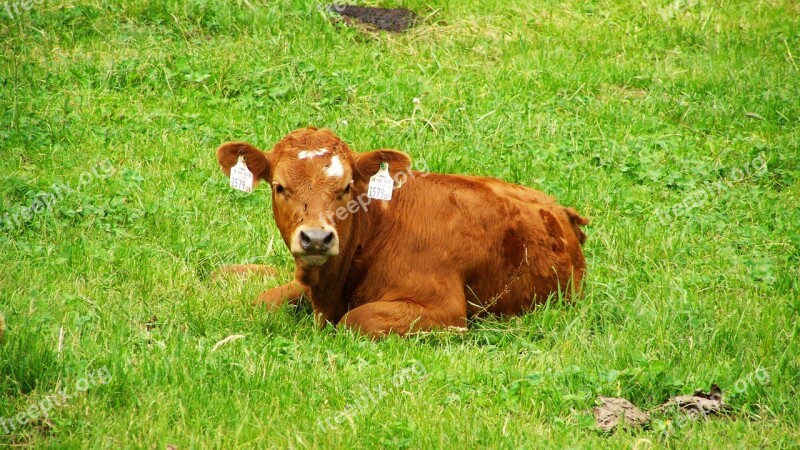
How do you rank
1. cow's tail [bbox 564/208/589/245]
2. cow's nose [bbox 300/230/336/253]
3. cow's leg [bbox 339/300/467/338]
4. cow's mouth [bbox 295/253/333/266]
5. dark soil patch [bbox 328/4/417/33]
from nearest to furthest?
cow's nose [bbox 300/230/336/253]
cow's mouth [bbox 295/253/333/266]
cow's leg [bbox 339/300/467/338]
cow's tail [bbox 564/208/589/245]
dark soil patch [bbox 328/4/417/33]

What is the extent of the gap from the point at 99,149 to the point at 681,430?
645cm

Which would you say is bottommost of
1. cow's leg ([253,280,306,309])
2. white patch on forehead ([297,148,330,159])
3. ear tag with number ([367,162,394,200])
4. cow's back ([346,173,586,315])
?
cow's leg ([253,280,306,309])

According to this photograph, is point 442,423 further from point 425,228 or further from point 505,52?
point 505,52

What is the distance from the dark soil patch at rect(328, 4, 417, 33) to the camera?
12.9 meters

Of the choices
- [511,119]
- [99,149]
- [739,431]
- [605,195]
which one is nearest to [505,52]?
[511,119]

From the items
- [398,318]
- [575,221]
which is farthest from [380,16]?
[398,318]

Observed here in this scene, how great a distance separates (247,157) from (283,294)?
3.54 feet

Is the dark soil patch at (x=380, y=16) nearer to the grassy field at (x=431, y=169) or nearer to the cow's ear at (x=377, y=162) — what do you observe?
the grassy field at (x=431, y=169)

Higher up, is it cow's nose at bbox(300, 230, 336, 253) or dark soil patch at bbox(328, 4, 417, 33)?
dark soil patch at bbox(328, 4, 417, 33)

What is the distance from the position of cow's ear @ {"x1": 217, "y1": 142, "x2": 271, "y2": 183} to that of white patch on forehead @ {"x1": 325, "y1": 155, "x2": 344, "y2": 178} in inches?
21.7

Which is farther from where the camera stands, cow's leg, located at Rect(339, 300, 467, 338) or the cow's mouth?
cow's leg, located at Rect(339, 300, 467, 338)

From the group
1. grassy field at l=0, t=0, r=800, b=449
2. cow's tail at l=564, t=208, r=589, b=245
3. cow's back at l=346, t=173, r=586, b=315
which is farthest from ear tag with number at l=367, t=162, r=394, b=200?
cow's tail at l=564, t=208, r=589, b=245

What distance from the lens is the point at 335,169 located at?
7324 millimetres

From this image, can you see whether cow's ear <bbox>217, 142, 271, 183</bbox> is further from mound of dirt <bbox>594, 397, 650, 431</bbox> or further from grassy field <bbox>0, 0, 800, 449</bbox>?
mound of dirt <bbox>594, 397, 650, 431</bbox>
